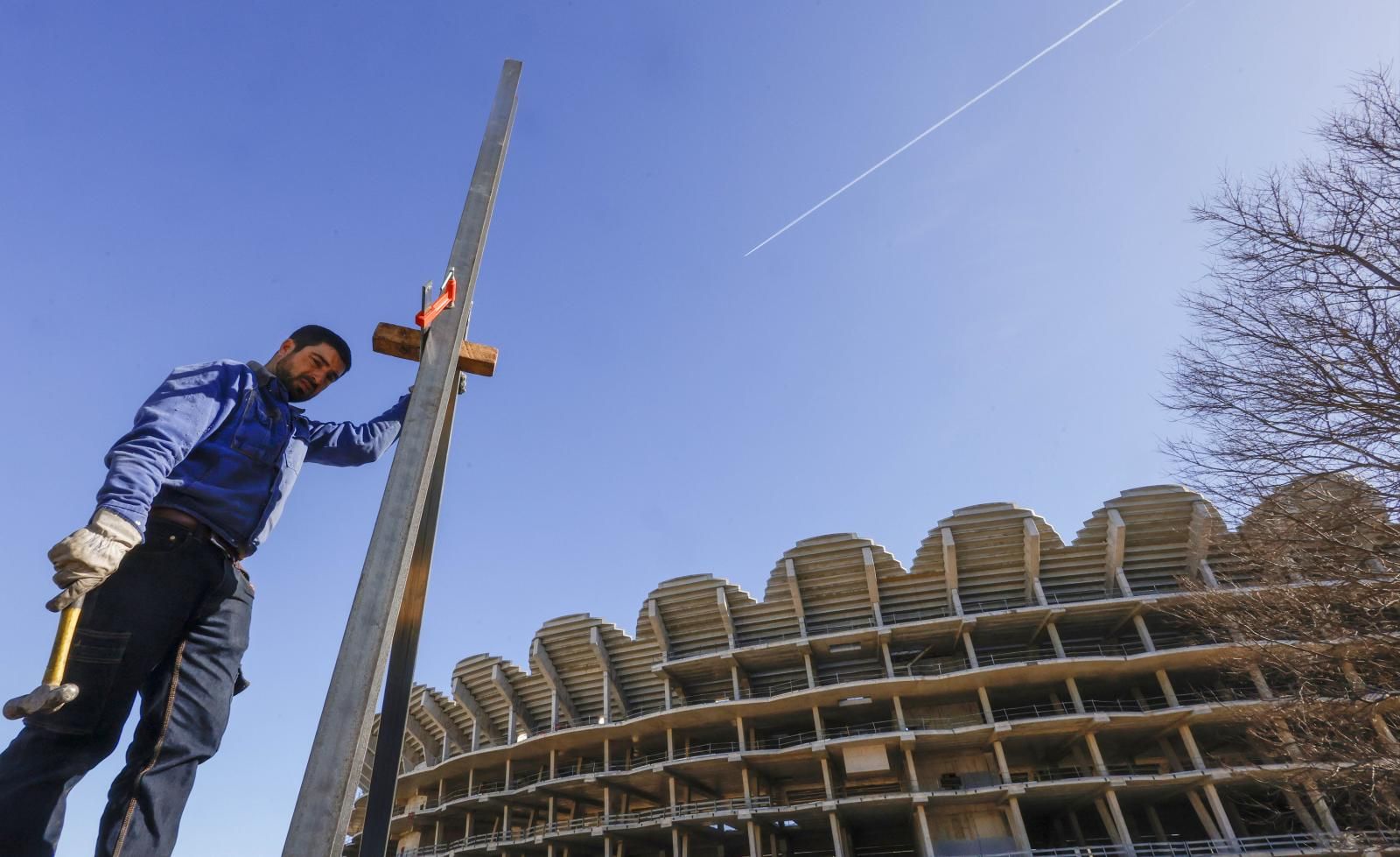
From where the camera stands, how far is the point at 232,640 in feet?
6.79

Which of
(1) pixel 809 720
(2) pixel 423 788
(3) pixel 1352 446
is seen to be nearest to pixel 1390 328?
(3) pixel 1352 446

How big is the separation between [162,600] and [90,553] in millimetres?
401

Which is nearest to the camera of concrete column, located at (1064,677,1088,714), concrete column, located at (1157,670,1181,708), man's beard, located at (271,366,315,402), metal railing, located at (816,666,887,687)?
man's beard, located at (271,366,315,402)

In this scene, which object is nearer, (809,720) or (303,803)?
(303,803)

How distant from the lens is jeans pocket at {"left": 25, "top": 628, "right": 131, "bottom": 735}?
1689 mm

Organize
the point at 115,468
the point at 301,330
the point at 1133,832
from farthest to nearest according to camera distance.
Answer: the point at 1133,832 → the point at 301,330 → the point at 115,468

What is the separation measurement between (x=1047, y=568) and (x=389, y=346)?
25.7 metres

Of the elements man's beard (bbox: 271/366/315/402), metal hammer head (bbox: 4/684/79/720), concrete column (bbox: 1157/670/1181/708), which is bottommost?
metal hammer head (bbox: 4/684/79/720)

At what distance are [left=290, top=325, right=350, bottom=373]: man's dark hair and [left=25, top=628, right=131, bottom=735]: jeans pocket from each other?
1.12 metres

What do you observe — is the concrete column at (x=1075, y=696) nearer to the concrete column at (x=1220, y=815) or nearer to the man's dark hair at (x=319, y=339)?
the concrete column at (x=1220, y=815)

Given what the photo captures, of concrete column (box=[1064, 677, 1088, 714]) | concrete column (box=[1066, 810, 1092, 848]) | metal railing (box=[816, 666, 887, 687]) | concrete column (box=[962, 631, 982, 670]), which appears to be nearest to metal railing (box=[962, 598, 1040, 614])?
concrete column (box=[962, 631, 982, 670])

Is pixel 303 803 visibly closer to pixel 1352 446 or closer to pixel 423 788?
pixel 1352 446

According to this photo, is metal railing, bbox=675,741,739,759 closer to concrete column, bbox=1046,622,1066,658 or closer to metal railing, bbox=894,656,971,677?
metal railing, bbox=894,656,971,677

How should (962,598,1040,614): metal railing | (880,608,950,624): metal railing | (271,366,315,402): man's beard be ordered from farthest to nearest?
(880,608,950,624): metal railing < (962,598,1040,614): metal railing < (271,366,315,402): man's beard
